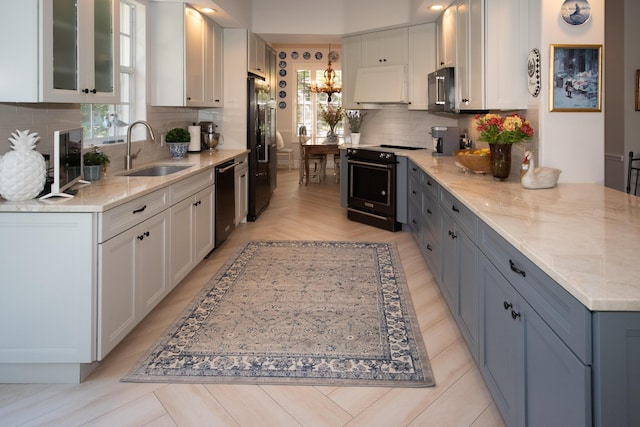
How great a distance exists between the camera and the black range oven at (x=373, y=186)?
5977 millimetres

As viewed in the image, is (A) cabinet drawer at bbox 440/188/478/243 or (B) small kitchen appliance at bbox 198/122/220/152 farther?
(B) small kitchen appliance at bbox 198/122/220/152

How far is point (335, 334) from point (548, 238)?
160 cm

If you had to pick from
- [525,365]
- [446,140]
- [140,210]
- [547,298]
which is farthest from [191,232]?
[547,298]

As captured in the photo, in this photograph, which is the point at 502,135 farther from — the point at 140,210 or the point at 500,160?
the point at 140,210

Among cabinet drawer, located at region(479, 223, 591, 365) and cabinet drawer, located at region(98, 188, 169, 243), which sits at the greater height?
cabinet drawer, located at region(98, 188, 169, 243)

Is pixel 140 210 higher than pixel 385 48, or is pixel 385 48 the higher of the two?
pixel 385 48

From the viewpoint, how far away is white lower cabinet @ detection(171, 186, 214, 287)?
3738 millimetres

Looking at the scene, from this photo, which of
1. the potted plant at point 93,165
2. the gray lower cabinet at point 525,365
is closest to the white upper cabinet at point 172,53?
the potted plant at point 93,165

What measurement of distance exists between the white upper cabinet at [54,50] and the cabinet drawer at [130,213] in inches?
24.4

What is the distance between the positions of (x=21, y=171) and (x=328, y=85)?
9354mm

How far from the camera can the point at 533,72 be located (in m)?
3.37

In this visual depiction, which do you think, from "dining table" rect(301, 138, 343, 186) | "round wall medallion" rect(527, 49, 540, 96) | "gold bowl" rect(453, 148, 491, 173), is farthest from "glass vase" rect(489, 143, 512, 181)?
"dining table" rect(301, 138, 343, 186)

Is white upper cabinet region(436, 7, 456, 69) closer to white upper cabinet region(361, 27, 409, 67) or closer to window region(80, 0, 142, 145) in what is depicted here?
white upper cabinet region(361, 27, 409, 67)

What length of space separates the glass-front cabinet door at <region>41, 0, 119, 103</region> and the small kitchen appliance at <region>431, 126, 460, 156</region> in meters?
3.32
